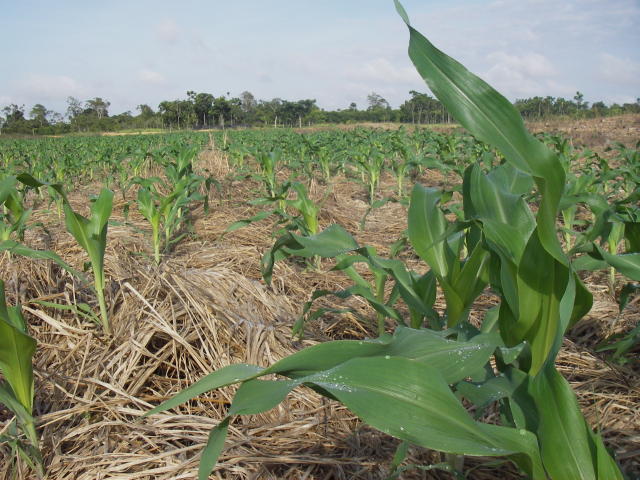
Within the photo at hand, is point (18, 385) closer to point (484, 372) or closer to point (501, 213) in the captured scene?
point (484, 372)

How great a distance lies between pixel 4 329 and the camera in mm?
1309

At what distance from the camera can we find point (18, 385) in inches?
55.2

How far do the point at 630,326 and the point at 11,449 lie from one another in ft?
8.27

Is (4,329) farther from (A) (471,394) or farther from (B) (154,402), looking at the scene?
(A) (471,394)

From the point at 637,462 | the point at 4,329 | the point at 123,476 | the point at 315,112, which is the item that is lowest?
the point at 123,476

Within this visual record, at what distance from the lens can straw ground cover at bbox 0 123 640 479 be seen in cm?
138

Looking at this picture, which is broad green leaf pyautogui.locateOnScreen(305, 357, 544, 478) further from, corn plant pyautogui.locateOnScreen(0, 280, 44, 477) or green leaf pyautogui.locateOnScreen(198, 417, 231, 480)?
corn plant pyautogui.locateOnScreen(0, 280, 44, 477)

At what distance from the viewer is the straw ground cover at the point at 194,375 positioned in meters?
1.38

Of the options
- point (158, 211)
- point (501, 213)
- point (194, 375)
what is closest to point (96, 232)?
point (194, 375)

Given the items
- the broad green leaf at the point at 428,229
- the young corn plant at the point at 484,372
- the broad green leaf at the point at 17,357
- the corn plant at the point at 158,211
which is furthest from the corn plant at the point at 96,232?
the young corn plant at the point at 484,372

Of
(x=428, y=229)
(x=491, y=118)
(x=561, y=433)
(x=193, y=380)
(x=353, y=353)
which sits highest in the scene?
(x=491, y=118)

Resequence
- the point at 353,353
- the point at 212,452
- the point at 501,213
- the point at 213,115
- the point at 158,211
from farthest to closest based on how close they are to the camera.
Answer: the point at 213,115 → the point at 158,211 → the point at 501,213 → the point at 353,353 → the point at 212,452

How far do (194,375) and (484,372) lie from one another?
1.24 m

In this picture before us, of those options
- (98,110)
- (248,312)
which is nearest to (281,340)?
(248,312)
